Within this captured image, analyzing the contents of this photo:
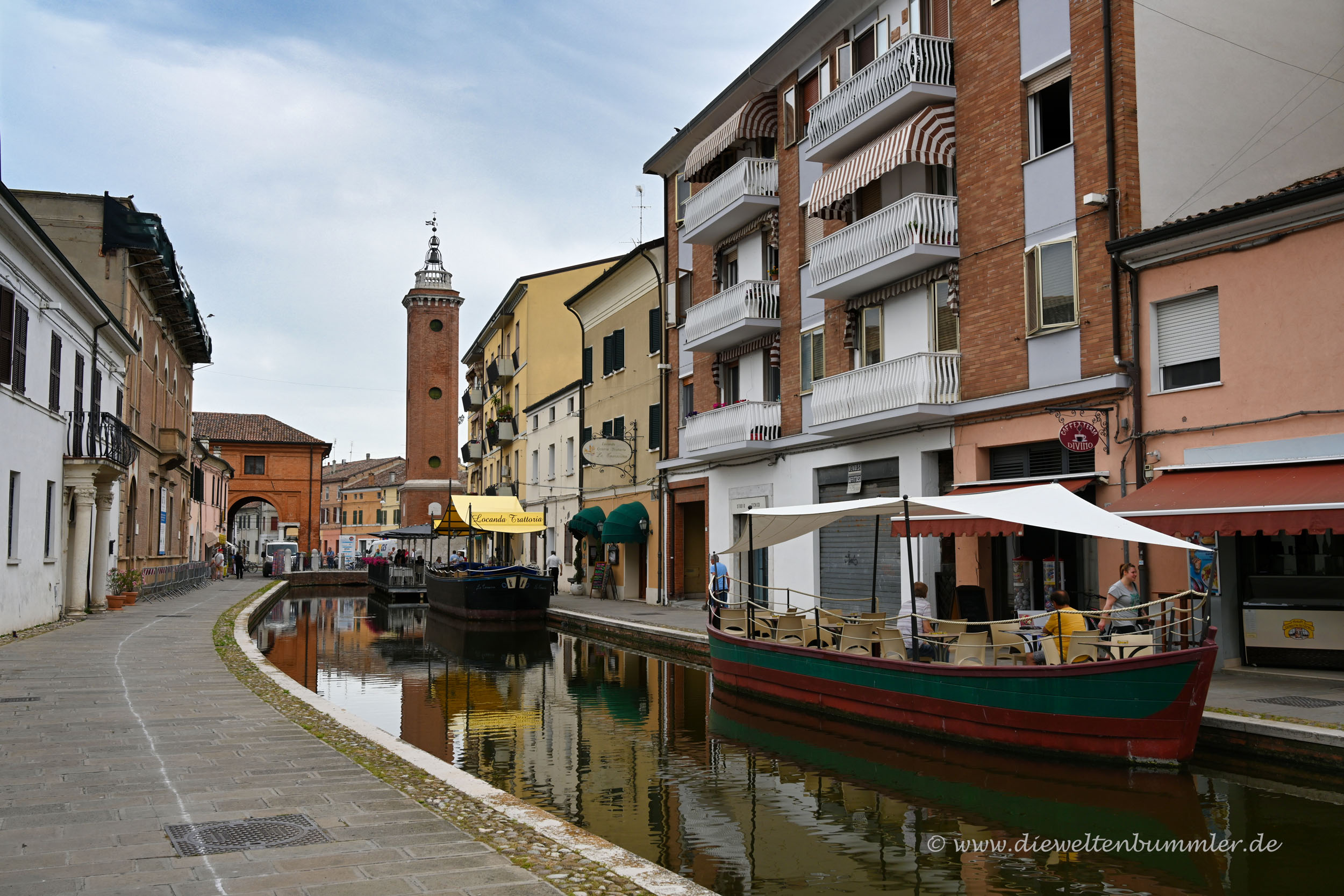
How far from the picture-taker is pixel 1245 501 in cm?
1250

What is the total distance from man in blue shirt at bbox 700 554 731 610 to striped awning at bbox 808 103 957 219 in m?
7.37

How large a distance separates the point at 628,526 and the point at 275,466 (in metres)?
49.7

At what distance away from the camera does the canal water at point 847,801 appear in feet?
23.8

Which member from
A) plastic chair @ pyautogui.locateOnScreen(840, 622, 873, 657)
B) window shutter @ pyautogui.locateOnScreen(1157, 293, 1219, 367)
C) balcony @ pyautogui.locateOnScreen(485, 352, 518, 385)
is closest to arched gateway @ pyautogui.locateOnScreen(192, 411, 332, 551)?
balcony @ pyautogui.locateOnScreen(485, 352, 518, 385)

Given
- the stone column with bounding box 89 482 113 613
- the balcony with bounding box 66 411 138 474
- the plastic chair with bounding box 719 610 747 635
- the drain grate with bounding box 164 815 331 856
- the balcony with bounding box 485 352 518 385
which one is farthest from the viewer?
the balcony with bounding box 485 352 518 385

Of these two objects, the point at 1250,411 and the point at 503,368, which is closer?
the point at 1250,411

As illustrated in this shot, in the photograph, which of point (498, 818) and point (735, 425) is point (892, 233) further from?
point (498, 818)

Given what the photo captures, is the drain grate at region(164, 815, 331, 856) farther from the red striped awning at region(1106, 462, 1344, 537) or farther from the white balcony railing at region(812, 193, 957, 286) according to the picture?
the white balcony railing at region(812, 193, 957, 286)

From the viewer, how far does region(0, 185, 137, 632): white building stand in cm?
1867

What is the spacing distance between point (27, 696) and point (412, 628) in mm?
19342

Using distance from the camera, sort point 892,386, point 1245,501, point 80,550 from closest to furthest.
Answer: point 1245,501, point 892,386, point 80,550

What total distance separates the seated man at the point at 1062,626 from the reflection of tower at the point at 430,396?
56.9m

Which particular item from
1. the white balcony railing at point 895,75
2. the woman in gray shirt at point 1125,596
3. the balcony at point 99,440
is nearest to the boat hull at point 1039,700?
the woman in gray shirt at point 1125,596

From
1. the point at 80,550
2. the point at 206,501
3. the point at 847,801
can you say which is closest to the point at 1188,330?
the point at 847,801
